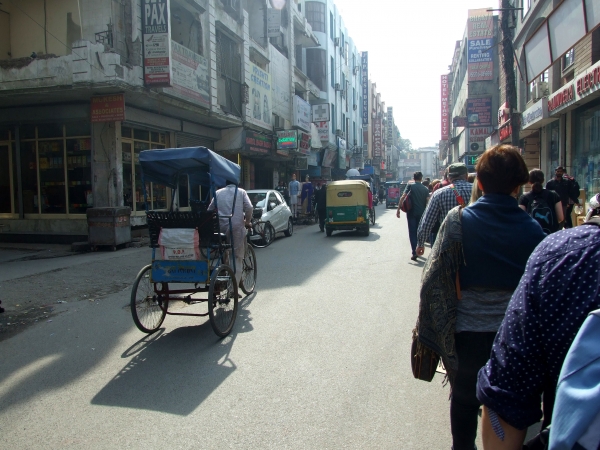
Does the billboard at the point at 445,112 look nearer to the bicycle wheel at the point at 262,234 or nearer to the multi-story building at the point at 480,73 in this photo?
the multi-story building at the point at 480,73

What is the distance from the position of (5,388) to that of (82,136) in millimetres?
11464

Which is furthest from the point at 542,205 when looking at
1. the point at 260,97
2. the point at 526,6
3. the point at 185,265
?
the point at 260,97

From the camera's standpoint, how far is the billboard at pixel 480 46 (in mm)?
29922

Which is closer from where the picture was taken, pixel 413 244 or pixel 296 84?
pixel 413 244

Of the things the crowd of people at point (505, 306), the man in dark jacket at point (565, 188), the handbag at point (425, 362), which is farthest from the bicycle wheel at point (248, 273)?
the man in dark jacket at point (565, 188)

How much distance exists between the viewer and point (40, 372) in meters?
4.64

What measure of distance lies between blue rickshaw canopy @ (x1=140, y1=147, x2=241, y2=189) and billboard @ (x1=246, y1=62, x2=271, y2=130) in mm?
14367

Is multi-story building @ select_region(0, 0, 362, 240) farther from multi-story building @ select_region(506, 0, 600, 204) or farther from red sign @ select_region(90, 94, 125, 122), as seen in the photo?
multi-story building @ select_region(506, 0, 600, 204)

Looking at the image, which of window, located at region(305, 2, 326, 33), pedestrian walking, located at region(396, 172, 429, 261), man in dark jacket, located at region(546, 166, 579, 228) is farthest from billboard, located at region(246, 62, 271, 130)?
window, located at region(305, 2, 326, 33)

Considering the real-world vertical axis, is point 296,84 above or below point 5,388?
above

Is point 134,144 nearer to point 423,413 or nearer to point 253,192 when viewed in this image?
point 253,192

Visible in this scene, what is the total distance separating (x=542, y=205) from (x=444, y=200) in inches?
120

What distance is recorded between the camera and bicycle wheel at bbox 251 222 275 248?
45.2ft

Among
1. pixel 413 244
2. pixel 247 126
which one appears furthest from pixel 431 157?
pixel 413 244
